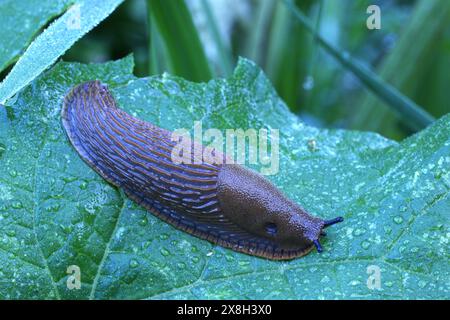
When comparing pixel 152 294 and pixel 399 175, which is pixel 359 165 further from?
pixel 152 294

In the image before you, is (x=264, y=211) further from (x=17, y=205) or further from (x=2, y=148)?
(x=2, y=148)

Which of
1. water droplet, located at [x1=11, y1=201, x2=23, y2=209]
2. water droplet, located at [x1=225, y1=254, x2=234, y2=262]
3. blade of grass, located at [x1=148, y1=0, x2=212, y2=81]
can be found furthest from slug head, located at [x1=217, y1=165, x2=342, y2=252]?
blade of grass, located at [x1=148, y1=0, x2=212, y2=81]

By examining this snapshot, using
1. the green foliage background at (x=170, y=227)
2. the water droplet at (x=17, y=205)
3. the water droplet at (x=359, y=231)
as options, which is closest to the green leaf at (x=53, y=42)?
the green foliage background at (x=170, y=227)

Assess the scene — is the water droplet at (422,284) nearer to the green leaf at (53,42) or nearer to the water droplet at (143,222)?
the water droplet at (143,222)

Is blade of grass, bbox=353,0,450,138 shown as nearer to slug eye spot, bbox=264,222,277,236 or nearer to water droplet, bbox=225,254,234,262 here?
slug eye spot, bbox=264,222,277,236

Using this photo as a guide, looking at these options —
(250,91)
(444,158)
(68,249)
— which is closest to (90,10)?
(250,91)

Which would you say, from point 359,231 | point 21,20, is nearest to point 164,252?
point 359,231

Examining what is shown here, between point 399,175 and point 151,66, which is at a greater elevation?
point 151,66
